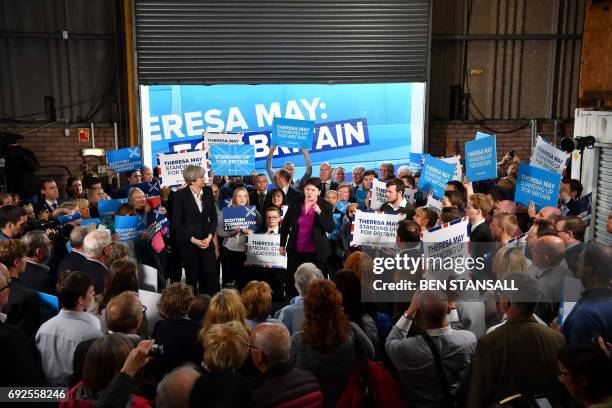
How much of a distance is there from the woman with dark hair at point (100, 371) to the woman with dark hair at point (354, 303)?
1.44 metres

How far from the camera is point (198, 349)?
11.3ft

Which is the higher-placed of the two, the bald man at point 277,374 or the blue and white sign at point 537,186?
the blue and white sign at point 537,186

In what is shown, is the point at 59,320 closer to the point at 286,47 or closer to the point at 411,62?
the point at 286,47

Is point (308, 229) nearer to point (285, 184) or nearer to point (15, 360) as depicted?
point (285, 184)

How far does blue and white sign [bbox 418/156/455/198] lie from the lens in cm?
767

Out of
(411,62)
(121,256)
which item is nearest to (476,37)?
(411,62)

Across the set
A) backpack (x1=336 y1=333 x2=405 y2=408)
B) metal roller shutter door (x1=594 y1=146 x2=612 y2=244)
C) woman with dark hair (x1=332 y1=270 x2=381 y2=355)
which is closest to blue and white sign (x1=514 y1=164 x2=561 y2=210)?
metal roller shutter door (x1=594 y1=146 x2=612 y2=244)

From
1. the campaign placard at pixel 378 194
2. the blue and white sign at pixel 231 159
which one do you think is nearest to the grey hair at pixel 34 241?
the blue and white sign at pixel 231 159

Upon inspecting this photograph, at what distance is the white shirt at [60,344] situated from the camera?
11.9ft

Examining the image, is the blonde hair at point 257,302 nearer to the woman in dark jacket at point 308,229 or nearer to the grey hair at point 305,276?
the grey hair at point 305,276

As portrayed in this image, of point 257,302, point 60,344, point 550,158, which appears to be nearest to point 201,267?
point 257,302

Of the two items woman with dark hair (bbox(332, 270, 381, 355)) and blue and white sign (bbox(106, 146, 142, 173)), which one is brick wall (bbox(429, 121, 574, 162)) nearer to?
blue and white sign (bbox(106, 146, 142, 173))

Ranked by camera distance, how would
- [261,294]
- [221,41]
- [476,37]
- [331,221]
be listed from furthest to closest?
[476,37] < [221,41] < [331,221] < [261,294]

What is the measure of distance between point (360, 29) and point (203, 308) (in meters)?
9.08
